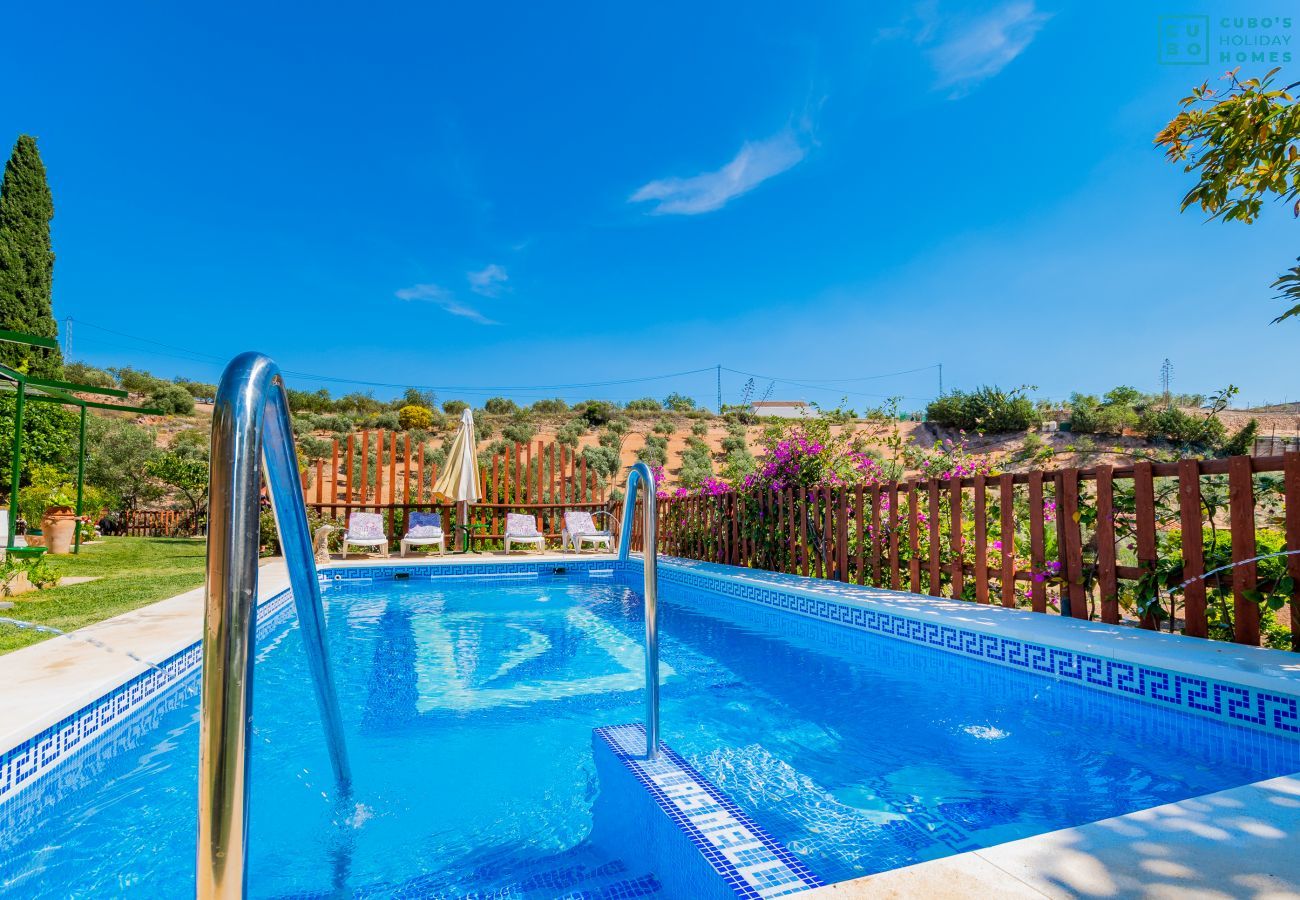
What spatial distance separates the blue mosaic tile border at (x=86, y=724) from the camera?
2.21m

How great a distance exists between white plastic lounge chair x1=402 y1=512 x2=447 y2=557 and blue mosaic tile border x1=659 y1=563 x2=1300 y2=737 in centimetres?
673

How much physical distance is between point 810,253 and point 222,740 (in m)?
20.0

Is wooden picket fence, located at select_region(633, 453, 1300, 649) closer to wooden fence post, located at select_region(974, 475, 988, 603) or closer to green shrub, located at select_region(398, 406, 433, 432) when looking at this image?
wooden fence post, located at select_region(974, 475, 988, 603)

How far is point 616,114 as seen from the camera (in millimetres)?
15633

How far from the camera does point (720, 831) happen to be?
4.92ft

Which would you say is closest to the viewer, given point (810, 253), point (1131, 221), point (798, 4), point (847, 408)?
point (847, 408)

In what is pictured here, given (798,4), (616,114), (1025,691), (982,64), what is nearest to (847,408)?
(1025,691)

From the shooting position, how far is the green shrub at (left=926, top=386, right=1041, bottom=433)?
79.5 ft

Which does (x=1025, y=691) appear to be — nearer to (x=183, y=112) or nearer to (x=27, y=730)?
(x=27, y=730)

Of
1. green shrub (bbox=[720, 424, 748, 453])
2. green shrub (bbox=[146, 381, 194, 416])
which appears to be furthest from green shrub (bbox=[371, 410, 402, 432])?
green shrub (bbox=[720, 424, 748, 453])

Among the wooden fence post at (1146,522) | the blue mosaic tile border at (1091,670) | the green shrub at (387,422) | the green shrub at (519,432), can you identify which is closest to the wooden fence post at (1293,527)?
the wooden fence post at (1146,522)

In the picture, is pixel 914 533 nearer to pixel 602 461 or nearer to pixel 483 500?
pixel 483 500

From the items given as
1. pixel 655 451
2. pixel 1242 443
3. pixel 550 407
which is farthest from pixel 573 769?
pixel 550 407

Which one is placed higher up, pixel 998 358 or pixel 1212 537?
pixel 998 358
